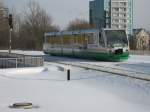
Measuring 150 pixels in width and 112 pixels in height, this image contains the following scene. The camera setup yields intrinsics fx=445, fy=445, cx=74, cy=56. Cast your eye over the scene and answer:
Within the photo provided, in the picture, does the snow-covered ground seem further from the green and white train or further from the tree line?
the tree line

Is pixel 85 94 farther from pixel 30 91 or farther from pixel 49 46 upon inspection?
pixel 49 46

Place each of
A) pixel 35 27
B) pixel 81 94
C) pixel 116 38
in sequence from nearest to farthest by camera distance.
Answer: pixel 81 94 < pixel 116 38 < pixel 35 27

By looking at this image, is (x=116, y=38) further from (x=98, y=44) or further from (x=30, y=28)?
(x=30, y=28)

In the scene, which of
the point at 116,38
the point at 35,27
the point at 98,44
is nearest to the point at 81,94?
the point at 116,38

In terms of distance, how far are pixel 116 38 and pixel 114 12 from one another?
113 meters

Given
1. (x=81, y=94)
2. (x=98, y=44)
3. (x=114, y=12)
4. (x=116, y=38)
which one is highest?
(x=114, y=12)

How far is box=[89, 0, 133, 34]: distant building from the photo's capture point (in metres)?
145

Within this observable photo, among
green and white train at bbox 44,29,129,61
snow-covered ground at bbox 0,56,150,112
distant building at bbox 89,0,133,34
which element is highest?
distant building at bbox 89,0,133,34

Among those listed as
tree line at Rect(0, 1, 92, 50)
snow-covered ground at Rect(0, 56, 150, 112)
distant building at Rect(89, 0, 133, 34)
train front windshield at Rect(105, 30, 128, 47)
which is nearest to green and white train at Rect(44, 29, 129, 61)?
train front windshield at Rect(105, 30, 128, 47)

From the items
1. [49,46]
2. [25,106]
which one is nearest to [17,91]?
[25,106]

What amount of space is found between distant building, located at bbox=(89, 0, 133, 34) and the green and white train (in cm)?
9807

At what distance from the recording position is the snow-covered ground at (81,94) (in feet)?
45.3

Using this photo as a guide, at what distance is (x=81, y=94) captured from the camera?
55.9ft

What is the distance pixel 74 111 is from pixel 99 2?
13536 centimetres
